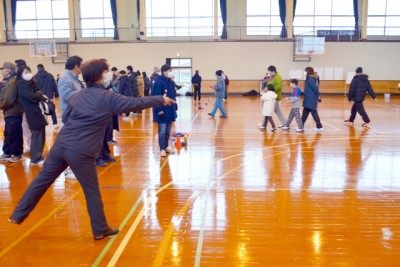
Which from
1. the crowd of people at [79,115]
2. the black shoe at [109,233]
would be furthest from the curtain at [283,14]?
the black shoe at [109,233]

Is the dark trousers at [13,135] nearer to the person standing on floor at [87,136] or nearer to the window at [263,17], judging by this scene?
the person standing on floor at [87,136]

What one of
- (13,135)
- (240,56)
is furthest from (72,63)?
(240,56)

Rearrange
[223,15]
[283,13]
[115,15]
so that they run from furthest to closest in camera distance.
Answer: [115,15], [223,15], [283,13]

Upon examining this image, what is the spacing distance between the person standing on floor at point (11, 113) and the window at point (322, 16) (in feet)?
74.1

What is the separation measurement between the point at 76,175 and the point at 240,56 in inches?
945

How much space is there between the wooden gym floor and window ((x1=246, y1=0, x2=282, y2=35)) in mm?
19700

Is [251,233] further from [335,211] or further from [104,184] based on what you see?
[104,184]

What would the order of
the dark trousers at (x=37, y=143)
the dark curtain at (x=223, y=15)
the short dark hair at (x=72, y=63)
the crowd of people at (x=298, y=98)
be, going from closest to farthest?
the short dark hair at (x=72, y=63), the dark trousers at (x=37, y=143), the crowd of people at (x=298, y=98), the dark curtain at (x=223, y=15)

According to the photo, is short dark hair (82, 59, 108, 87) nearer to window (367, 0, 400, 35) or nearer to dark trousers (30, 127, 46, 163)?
dark trousers (30, 127, 46, 163)

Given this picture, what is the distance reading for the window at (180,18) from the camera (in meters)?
27.1

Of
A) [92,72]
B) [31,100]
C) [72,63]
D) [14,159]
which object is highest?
[72,63]

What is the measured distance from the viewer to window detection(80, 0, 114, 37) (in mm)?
27375

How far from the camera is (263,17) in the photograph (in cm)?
2691

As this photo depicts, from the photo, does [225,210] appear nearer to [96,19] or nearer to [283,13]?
[283,13]
